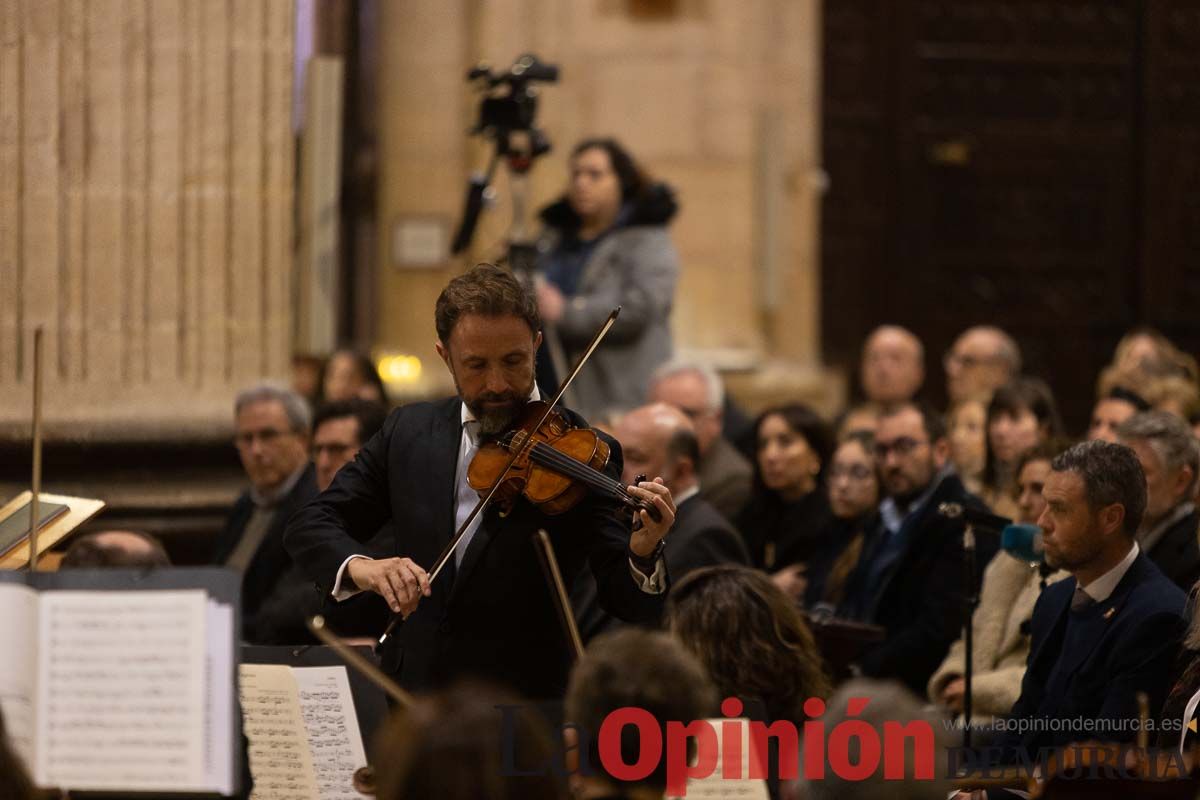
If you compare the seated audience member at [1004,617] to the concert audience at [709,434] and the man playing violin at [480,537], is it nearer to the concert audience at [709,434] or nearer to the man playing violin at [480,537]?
the concert audience at [709,434]

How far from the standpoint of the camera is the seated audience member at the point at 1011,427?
23.0 feet

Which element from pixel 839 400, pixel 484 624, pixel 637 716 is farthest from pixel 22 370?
pixel 839 400

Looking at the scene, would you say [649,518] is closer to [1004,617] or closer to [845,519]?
[1004,617]

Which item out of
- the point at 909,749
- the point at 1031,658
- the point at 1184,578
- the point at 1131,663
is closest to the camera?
the point at 909,749

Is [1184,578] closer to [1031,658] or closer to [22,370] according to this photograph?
[1031,658]

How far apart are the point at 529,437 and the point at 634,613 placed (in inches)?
15.9

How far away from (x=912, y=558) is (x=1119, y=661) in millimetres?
1791

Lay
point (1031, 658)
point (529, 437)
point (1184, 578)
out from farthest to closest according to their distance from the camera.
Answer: point (1184, 578) < point (1031, 658) < point (529, 437)

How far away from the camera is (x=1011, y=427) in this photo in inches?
278

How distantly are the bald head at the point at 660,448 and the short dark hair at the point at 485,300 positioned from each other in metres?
2.27

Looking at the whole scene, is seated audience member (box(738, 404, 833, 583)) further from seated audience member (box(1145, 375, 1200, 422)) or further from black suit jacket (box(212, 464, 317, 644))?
black suit jacket (box(212, 464, 317, 644))

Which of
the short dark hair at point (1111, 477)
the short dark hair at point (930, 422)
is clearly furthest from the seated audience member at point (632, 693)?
the short dark hair at point (930, 422)

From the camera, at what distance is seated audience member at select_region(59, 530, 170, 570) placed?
502cm

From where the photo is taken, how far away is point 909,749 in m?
2.79
